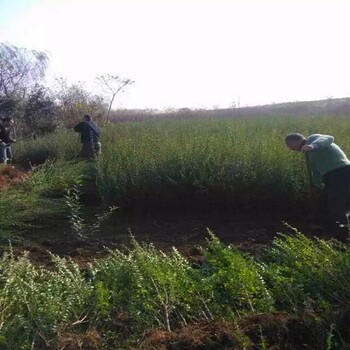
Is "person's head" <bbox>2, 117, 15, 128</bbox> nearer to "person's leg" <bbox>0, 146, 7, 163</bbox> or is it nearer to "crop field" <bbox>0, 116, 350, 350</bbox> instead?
"person's leg" <bbox>0, 146, 7, 163</bbox>

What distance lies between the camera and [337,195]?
548cm

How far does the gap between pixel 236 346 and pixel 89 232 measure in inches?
139

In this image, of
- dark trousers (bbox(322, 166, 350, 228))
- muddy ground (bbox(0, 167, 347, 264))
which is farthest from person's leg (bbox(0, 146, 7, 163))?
dark trousers (bbox(322, 166, 350, 228))

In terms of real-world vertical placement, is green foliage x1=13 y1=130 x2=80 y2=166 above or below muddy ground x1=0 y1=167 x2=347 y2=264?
above

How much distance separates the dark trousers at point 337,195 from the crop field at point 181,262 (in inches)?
20.0

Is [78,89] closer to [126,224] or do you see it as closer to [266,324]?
[126,224]

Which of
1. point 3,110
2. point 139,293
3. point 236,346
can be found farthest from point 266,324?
point 3,110

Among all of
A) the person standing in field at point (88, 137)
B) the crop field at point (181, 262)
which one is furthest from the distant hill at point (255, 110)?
→ the crop field at point (181, 262)

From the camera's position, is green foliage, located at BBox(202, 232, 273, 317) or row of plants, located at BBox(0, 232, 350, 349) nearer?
row of plants, located at BBox(0, 232, 350, 349)

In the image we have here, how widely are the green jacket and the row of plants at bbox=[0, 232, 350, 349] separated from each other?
6.47 ft

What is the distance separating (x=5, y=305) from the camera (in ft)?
10.5

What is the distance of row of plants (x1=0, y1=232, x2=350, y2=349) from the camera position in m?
2.82

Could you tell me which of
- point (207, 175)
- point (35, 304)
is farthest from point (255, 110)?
point (35, 304)

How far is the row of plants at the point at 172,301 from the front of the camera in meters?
2.82
